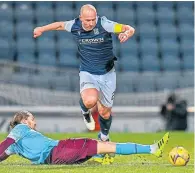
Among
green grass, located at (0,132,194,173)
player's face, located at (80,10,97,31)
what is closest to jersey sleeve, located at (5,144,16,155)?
green grass, located at (0,132,194,173)

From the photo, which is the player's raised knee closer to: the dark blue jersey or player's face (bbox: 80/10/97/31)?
the dark blue jersey

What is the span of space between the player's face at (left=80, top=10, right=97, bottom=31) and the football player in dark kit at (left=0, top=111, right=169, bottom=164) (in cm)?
151

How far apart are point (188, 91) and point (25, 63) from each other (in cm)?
420

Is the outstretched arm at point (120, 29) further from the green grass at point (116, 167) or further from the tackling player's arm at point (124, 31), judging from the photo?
the green grass at point (116, 167)

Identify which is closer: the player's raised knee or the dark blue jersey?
the dark blue jersey

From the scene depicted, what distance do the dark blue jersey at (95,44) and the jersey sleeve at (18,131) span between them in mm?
1625

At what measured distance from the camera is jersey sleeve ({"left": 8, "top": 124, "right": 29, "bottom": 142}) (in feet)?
24.2

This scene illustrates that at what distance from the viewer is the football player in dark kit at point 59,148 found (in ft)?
24.2

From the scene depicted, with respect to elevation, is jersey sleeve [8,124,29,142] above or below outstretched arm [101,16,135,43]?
below

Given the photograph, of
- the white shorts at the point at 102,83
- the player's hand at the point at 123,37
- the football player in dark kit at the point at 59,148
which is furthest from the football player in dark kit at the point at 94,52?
A: the football player in dark kit at the point at 59,148

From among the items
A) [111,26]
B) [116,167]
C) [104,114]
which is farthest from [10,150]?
[104,114]

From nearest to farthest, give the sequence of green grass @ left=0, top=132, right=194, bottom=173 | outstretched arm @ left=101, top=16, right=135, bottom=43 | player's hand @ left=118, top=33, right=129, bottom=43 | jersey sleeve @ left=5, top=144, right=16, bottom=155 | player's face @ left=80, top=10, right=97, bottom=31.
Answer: green grass @ left=0, top=132, right=194, bottom=173, jersey sleeve @ left=5, top=144, right=16, bottom=155, player's hand @ left=118, top=33, right=129, bottom=43, outstretched arm @ left=101, top=16, right=135, bottom=43, player's face @ left=80, top=10, right=97, bottom=31

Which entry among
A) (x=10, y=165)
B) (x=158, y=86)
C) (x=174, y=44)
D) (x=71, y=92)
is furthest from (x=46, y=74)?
(x=10, y=165)

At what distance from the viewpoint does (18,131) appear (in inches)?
291
